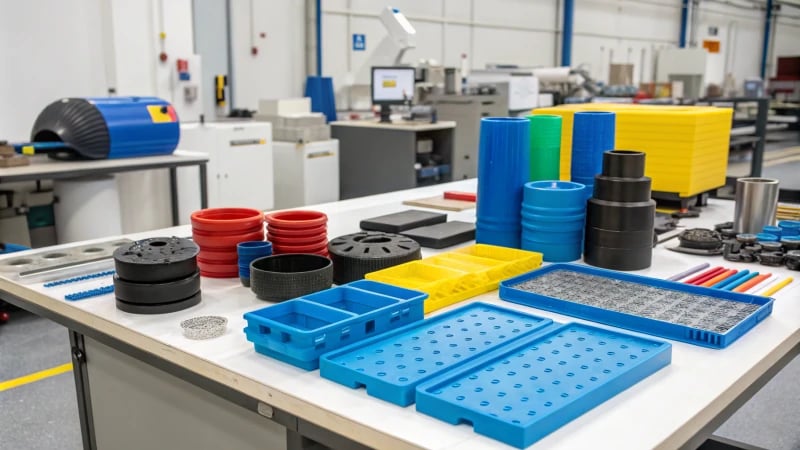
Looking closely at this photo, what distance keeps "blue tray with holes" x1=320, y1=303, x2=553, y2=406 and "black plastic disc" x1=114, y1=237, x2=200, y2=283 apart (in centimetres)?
39

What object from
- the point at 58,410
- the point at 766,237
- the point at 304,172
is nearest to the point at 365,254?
the point at 766,237

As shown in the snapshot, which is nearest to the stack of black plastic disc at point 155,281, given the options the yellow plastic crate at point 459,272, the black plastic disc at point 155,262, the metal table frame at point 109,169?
the black plastic disc at point 155,262

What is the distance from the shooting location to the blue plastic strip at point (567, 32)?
9.27 m

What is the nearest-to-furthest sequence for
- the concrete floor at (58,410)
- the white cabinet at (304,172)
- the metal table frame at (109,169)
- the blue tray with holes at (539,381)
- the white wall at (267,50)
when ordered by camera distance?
the blue tray with holes at (539,381) → the concrete floor at (58,410) → the metal table frame at (109,169) → the white cabinet at (304,172) → the white wall at (267,50)

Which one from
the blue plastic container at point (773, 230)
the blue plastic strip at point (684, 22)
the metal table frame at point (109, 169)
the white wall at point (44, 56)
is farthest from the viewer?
the blue plastic strip at point (684, 22)

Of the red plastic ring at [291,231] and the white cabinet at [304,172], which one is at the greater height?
the red plastic ring at [291,231]

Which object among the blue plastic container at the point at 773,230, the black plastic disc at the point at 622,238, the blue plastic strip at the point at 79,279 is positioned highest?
the black plastic disc at the point at 622,238

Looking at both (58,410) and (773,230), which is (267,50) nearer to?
(58,410)

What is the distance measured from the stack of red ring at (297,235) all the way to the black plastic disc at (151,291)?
0.23 m

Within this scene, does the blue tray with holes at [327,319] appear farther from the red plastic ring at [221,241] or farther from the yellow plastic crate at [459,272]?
the red plastic ring at [221,241]

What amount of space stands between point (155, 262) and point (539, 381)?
680 mm

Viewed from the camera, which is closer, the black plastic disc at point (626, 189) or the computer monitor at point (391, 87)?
the black plastic disc at point (626, 189)

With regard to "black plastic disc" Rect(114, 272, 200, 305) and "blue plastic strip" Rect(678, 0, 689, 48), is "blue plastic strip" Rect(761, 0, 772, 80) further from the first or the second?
"black plastic disc" Rect(114, 272, 200, 305)

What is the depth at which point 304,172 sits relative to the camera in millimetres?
4957
